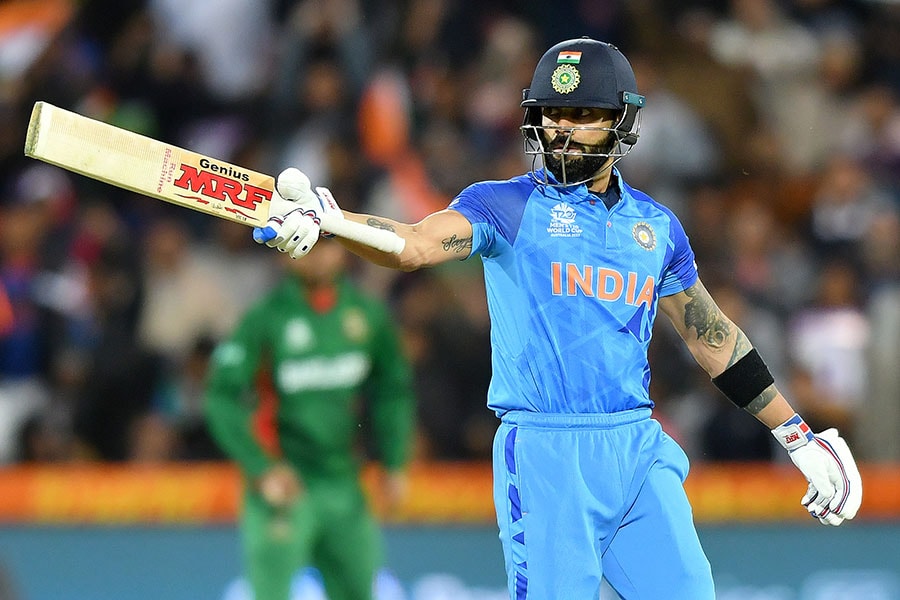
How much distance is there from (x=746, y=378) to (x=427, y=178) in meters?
5.36

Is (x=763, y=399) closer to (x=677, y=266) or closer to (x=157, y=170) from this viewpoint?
(x=677, y=266)

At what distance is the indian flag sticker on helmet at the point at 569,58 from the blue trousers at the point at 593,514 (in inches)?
45.7

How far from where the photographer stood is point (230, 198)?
14.8 ft

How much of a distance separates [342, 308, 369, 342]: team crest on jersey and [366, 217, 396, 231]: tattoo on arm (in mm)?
3311

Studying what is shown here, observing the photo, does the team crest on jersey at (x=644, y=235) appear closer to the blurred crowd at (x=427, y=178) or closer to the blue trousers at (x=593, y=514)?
the blue trousers at (x=593, y=514)

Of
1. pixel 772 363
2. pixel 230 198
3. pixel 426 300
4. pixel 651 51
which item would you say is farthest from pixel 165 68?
pixel 230 198

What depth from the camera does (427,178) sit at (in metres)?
10.4

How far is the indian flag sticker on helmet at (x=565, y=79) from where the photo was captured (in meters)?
4.96

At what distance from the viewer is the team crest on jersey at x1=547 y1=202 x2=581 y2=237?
16.1 feet

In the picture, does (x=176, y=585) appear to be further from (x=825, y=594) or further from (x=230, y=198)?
(x=230, y=198)

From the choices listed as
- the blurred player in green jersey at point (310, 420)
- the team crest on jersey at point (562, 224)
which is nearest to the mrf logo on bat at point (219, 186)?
the team crest on jersey at point (562, 224)

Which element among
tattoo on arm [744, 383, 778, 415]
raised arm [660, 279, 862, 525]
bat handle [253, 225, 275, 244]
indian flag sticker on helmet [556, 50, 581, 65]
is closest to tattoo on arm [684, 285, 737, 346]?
raised arm [660, 279, 862, 525]

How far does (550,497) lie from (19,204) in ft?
21.8

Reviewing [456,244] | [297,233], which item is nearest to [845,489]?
[456,244]
